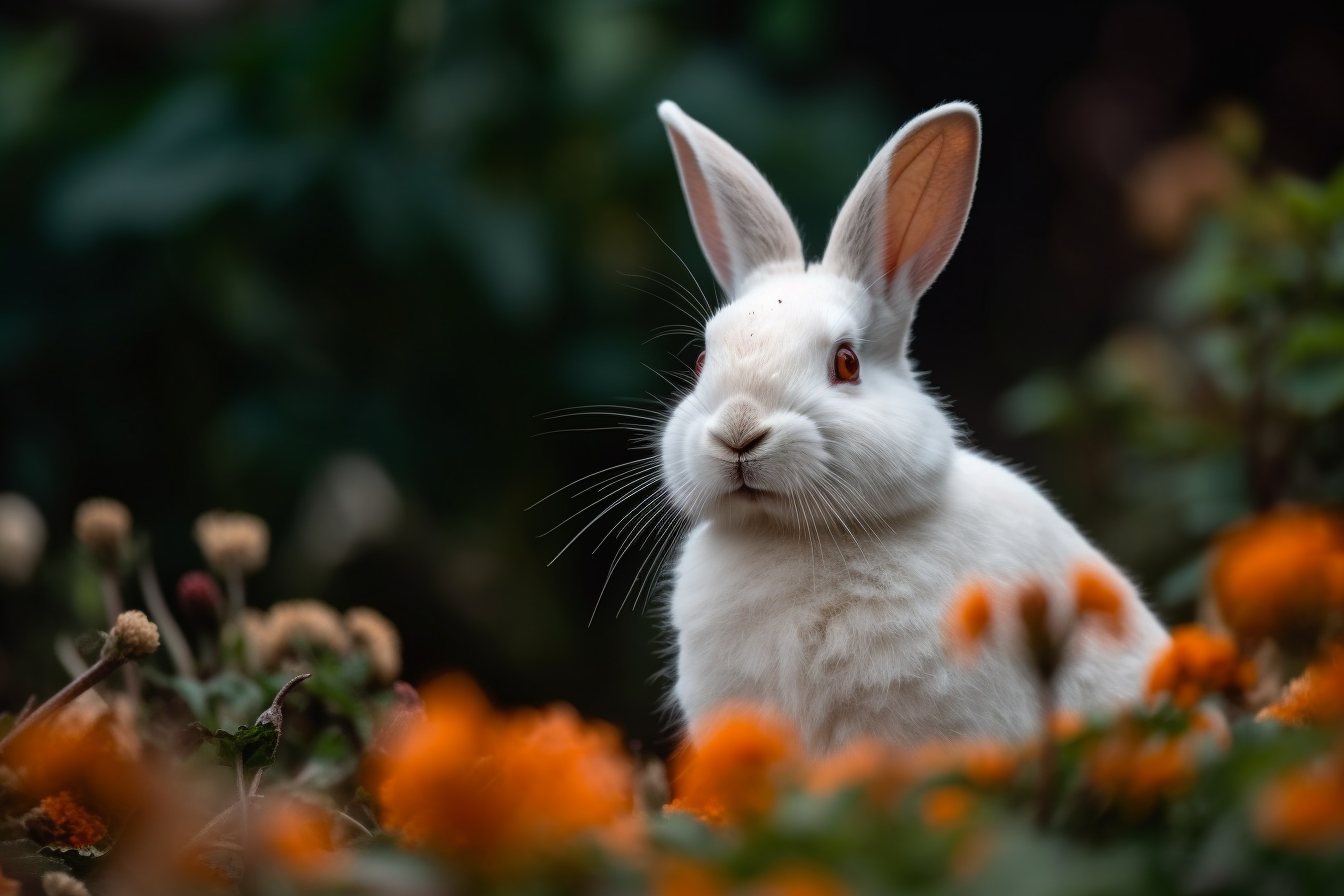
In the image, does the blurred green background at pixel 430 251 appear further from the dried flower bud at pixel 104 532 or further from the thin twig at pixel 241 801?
the thin twig at pixel 241 801

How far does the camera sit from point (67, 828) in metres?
1.57

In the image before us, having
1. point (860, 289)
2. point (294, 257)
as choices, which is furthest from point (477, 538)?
point (860, 289)

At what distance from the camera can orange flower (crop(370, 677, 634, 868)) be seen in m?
0.95

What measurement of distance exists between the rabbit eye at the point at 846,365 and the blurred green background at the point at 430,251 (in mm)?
2469

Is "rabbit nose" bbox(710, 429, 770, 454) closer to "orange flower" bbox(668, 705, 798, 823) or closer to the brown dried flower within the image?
the brown dried flower

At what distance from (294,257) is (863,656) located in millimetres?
3952

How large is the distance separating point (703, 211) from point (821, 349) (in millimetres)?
592

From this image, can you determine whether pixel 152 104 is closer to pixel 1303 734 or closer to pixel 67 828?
pixel 67 828

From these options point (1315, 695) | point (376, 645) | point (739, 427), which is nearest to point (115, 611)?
point (376, 645)

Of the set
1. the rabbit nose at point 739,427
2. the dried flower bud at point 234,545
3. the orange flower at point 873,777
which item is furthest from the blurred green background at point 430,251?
the orange flower at point 873,777

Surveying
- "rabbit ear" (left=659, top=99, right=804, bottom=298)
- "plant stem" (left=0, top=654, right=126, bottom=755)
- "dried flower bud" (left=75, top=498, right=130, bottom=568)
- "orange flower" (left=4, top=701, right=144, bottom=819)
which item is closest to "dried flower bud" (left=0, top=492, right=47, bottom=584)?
"dried flower bud" (left=75, top=498, right=130, bottom=568)

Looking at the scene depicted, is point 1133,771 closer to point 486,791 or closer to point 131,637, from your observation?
point 486,791

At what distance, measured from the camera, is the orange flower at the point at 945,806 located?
1043 millimetres

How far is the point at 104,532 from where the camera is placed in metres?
2.14
